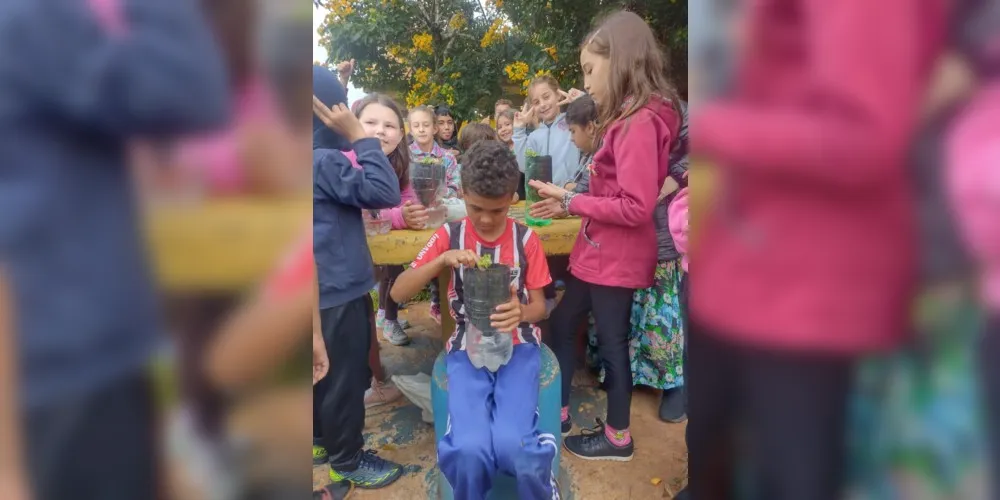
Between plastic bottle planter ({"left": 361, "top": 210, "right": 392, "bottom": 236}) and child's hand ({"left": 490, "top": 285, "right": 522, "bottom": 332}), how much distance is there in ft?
1.08

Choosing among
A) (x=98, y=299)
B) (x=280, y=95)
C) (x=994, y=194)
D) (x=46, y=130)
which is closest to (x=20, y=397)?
(x=98, y=299)

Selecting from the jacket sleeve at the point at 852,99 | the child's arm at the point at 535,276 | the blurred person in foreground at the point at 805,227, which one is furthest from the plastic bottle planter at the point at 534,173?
the jacket sleeve at the point at 852,99

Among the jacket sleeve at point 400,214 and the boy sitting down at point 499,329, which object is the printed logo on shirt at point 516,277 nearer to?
the boy sitting down at point 499,329

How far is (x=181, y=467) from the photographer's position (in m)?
0.69

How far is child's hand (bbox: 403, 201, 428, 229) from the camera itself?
4.31 ft

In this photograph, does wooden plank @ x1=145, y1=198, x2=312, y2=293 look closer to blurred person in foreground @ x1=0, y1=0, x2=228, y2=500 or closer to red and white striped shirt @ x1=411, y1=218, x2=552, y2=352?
blurred person in foreground @ x1=0, y1=0, x2=228, y2=500

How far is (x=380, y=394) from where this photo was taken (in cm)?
132

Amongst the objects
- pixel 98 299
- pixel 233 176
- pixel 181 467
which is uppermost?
pixel 233 176

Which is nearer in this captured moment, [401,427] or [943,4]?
[943,4]

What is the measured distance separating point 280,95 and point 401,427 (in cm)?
92

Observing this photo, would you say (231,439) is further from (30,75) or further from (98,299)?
(30,75)

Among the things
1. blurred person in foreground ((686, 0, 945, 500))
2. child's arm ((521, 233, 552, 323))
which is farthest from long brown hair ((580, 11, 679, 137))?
blurred person in foreground ((686, 0, 945, 500))

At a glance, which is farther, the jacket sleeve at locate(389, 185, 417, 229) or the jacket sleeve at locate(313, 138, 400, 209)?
the jacket sleeve at locate(389, 185, 417, 229)

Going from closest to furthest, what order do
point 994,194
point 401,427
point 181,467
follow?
point 994,194 < point 181,467 < point 401,427
